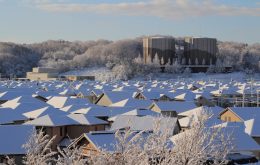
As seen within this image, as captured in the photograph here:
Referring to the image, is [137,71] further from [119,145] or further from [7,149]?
[119,145]

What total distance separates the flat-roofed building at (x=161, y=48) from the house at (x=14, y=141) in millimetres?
92339

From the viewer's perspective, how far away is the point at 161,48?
112812mm

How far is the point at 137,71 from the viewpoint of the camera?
103m

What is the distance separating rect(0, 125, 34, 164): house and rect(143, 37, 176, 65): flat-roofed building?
9234cm

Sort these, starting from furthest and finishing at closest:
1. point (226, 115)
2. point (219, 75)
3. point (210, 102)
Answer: point (219, 75) < point (210, 102) < point (226, 115)

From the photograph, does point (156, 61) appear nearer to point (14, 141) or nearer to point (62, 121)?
point (62, 121)

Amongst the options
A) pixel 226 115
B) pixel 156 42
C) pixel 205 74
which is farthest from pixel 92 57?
pixel 226 115

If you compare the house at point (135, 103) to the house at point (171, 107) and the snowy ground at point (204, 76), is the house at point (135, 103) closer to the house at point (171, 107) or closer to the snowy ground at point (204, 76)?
the house at point (171, 107)

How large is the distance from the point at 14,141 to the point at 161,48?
95.5 metres

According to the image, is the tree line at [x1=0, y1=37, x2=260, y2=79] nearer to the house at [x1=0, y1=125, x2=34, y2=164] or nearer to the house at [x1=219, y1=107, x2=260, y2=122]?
the house at [x1=219, y1=107, x2=260, y2=122]

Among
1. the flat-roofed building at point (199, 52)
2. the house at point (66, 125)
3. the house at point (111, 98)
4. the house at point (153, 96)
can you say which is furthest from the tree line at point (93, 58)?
the house at point (66, 125)

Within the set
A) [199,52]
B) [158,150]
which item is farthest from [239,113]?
[199,52]

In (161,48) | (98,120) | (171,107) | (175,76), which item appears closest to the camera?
(98,120)

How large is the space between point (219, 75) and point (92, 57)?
3466cm
